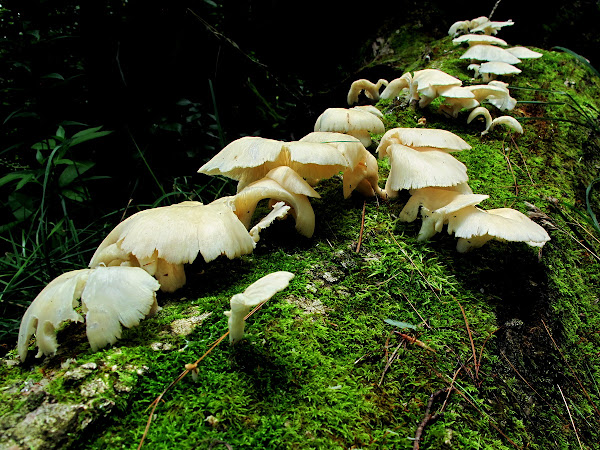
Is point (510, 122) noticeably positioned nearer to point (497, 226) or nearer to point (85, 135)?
point (497, 226)

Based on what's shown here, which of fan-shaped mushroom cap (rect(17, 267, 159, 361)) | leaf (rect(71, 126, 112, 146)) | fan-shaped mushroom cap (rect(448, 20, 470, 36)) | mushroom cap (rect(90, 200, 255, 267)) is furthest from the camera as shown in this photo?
fan-shaped mushroom cap (rect(448, 20, 470, 36))

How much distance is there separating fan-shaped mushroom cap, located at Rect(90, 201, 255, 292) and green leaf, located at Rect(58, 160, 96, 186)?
1.38m

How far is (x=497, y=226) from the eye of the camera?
1.63m

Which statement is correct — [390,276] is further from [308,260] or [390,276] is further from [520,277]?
[520,277]

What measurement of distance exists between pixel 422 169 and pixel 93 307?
1.60 meters

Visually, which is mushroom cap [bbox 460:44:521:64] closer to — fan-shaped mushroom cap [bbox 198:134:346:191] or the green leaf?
fan-shaped mushroom cap [bbox 198:134:346:191]

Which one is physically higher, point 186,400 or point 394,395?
point 186,400

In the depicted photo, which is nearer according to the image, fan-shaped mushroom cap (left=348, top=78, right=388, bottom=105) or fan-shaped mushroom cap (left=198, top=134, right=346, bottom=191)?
fan-shaped mushroom cap (left=198, top=134, right=346, bottom=191)

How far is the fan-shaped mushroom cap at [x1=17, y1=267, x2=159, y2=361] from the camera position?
1218 millimetres

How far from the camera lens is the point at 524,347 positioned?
5.25 ft

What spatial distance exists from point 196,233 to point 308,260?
0.63 meters

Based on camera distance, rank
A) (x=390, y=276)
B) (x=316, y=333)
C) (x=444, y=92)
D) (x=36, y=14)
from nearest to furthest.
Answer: (x=316, y=333), (x=390, y=276), (x=36, y=14), (x=444, y=92)

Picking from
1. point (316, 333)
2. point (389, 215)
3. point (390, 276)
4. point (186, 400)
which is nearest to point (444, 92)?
point (389, 215)

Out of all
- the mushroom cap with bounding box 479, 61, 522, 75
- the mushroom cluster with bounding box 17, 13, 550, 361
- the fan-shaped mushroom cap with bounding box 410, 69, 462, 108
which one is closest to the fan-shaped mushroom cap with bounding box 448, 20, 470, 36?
the mushroom cap with bounding box 479, 61, 522, 75
